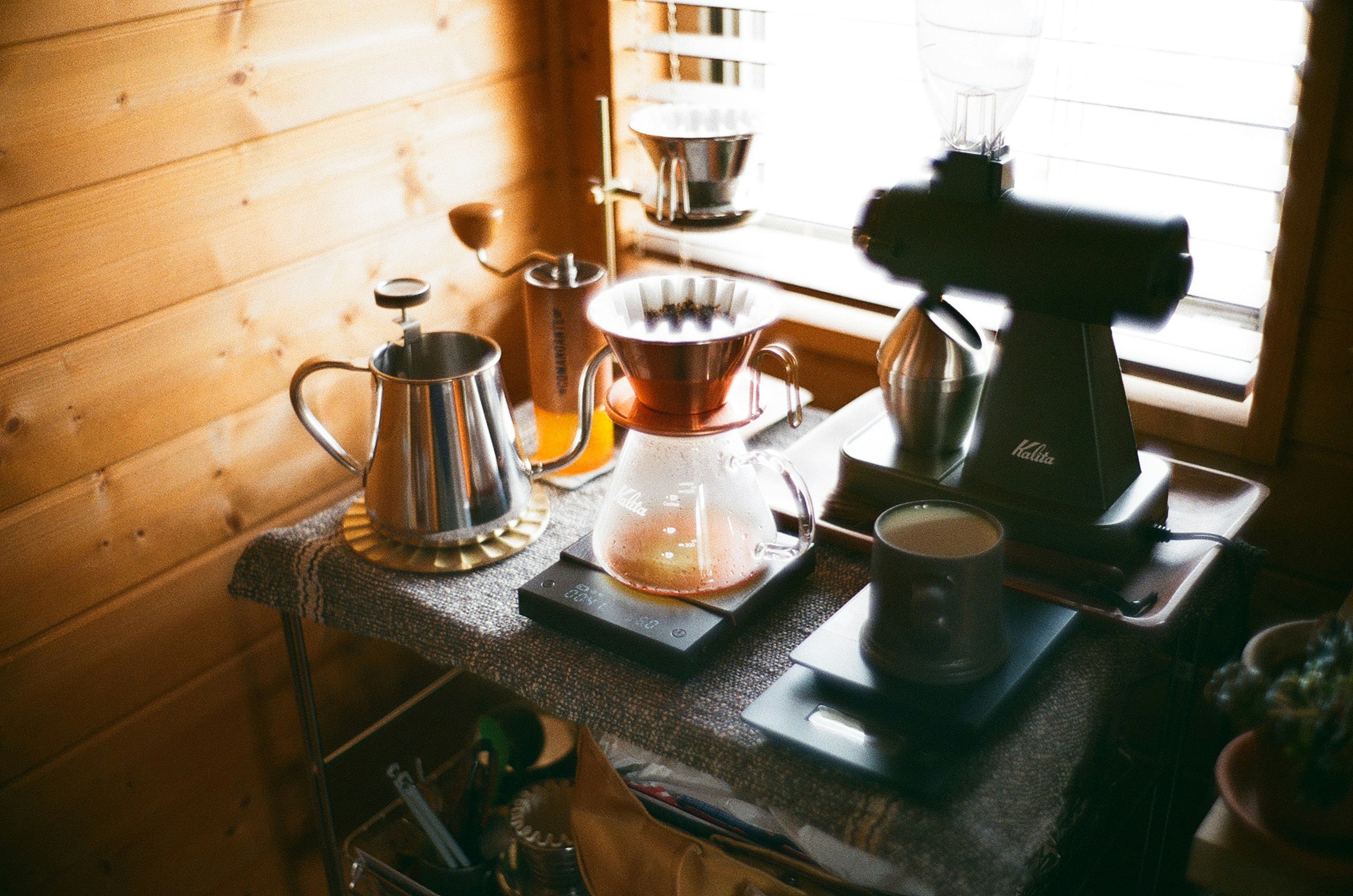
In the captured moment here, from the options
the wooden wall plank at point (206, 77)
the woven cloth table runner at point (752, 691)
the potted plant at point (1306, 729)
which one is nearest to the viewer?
the potted plant at point (1306, 729)

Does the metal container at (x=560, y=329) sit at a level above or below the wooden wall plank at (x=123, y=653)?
above

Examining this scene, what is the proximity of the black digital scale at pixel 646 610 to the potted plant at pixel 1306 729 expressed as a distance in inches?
14.2

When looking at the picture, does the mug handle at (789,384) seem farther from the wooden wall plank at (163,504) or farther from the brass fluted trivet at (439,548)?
the wooden wall plank at (163,504)

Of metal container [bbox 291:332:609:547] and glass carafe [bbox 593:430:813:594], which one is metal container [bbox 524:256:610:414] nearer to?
metal container [bbox 291:332:609:547]

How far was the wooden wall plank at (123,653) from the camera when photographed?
116 cm

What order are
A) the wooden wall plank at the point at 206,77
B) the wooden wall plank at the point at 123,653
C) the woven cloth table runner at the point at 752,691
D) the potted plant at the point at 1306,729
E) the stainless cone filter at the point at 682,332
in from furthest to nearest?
the wooden wall plank at the point at 123,653
the wooden wall plank at the point at 206,77
the stainless cone filter at the point at 682,332
the woven cloth table runner at the point at 752,691
the potted plant at the point at 1306,729

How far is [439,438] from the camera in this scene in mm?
1067

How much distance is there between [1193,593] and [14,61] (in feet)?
3.65

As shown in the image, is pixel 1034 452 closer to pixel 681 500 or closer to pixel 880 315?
pixel 681 500

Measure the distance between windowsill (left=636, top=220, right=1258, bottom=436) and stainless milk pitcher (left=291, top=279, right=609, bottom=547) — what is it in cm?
37

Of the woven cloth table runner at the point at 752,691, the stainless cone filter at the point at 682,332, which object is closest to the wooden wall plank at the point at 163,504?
the woven cloth table runner at the point at 752,691

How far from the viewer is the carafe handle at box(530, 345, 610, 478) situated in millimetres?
1063

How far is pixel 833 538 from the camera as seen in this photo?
1.11 metres

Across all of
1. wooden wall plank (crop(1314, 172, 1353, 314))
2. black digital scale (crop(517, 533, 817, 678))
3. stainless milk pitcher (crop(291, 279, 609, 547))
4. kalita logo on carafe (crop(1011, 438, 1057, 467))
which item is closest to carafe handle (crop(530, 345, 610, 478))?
stainless milk pitcher (crop(291, 279, 609, 547))
